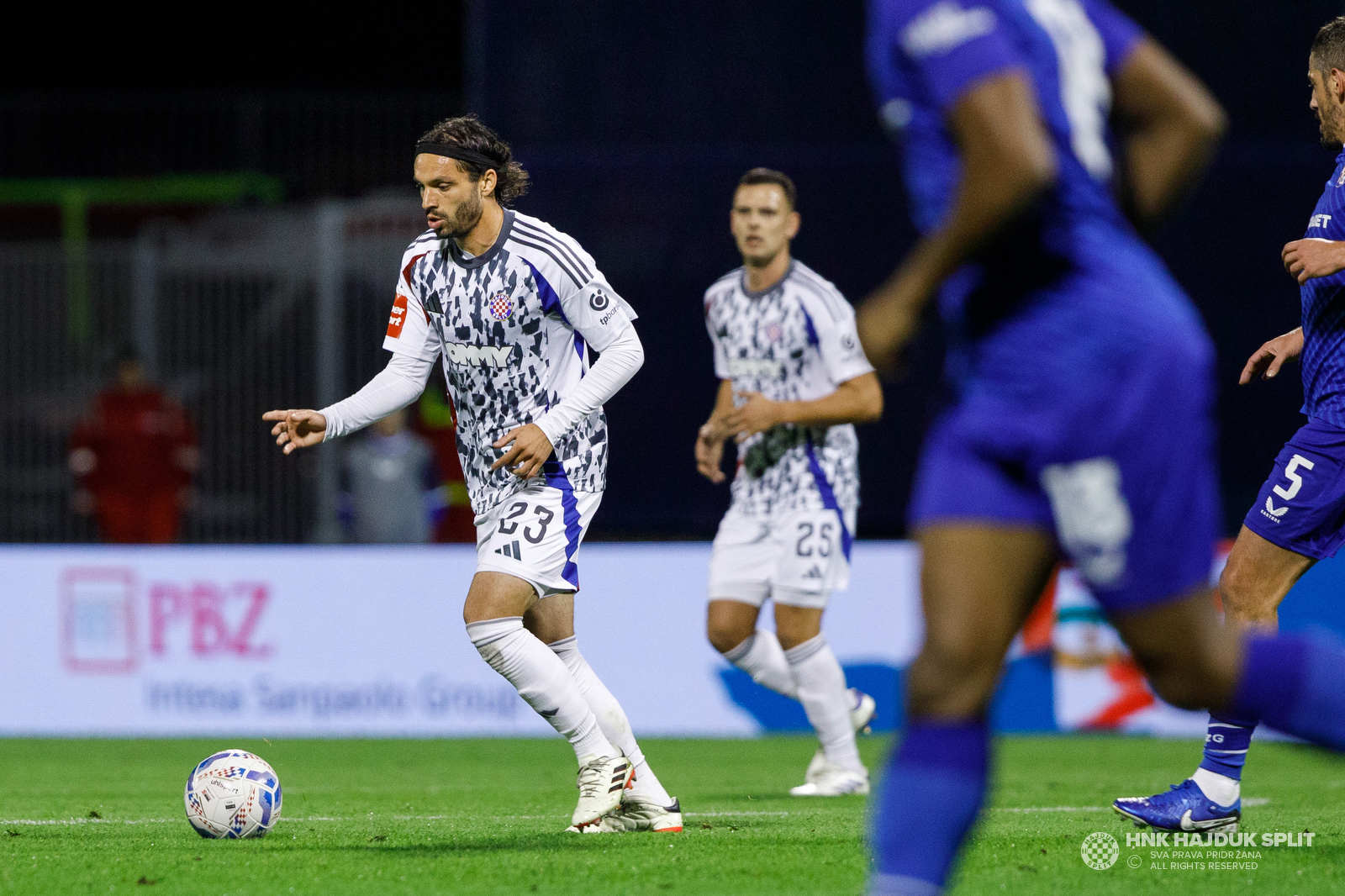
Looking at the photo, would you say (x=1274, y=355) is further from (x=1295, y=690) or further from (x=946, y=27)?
(x=946, y=27)

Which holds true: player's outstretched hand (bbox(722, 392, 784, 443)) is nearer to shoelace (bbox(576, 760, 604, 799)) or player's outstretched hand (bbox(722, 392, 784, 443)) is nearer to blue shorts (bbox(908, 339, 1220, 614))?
shoelace (bbox(576, 760, 604, 799))

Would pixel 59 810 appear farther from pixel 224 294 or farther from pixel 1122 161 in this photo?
pixel 224 294

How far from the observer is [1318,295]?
556cm

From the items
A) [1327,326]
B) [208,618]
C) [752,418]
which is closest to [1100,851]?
[1327,326]

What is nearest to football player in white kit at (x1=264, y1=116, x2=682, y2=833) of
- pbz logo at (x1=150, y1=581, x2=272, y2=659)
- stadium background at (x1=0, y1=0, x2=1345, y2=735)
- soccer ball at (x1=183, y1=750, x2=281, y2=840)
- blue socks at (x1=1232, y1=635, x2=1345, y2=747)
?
soccer ball at (x1=183, y1=750, x2=281, y2=840)

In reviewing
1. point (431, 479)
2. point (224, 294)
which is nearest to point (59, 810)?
point (431, 479)

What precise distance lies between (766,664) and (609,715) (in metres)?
2.32

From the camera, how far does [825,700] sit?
25.2 feet

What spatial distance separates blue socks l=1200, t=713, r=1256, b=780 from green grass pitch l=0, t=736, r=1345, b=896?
8.7 inches

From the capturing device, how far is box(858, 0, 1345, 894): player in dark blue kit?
299 cm

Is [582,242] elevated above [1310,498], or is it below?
above

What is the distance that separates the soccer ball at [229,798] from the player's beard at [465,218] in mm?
1846

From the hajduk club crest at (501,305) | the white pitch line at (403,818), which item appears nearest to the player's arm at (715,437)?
the white pitch line at (403,818)

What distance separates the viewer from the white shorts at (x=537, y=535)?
5.44 meters
